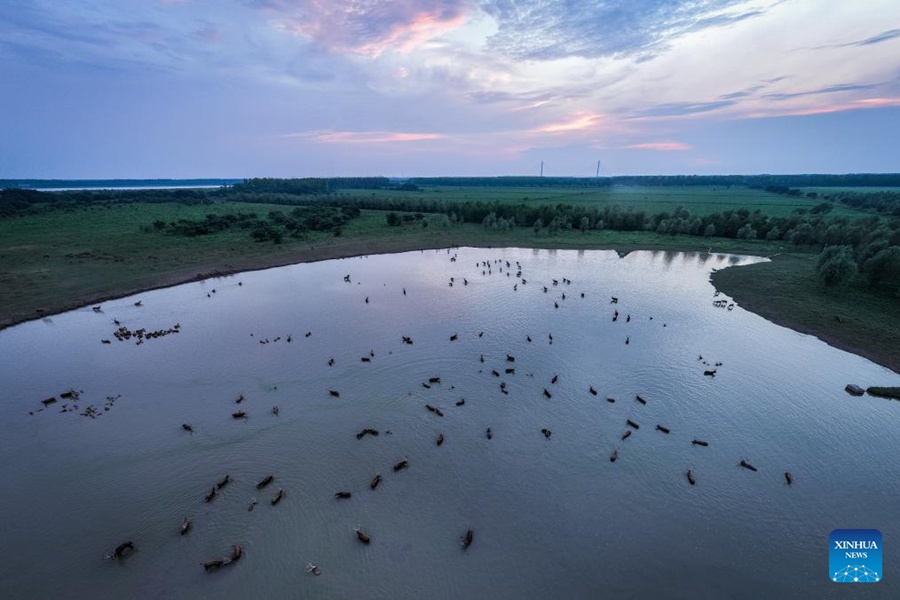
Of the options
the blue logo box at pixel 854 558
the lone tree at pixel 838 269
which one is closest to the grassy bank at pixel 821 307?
the lone tree at pixel 838 269

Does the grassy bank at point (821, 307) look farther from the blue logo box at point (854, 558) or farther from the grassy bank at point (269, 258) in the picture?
the blue logo box at point (854, 558)

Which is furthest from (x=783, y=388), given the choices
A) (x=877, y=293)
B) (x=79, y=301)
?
(x=79, y=301)

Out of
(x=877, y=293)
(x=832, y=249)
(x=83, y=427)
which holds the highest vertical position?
(x=832, y=249)

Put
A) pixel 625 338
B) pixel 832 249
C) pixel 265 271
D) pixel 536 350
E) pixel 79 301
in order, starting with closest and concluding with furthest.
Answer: pixel 536 350
pixel 625 338
pixel 79 301
pixel 832 249
pixel 265 271

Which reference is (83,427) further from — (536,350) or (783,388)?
(783,388)

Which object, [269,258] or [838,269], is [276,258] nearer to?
[269,258]

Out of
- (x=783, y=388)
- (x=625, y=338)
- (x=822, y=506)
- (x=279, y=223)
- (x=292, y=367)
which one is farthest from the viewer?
(x=279, y=223)
